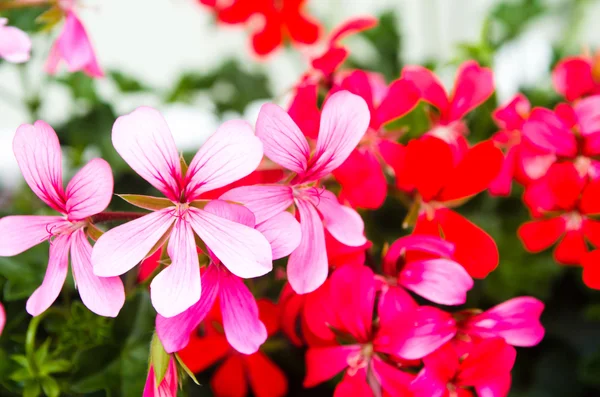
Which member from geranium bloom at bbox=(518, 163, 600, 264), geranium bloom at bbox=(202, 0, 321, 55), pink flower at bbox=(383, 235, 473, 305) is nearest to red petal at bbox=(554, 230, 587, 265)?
geranium bloom at bbox=(518, 163, 600, 264)

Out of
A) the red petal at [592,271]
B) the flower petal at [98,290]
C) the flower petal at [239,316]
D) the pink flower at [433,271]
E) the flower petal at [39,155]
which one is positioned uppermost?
the flower petal at [39,155]

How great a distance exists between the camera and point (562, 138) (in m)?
0.36

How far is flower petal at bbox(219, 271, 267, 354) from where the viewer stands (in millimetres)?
282

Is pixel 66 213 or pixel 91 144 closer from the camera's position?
pixel 66 213

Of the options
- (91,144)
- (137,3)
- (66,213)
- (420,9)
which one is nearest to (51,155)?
(66,213)

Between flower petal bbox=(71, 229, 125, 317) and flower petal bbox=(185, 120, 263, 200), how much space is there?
0.06 metres

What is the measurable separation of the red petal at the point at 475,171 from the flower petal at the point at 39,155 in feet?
0.73

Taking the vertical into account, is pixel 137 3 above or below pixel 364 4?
above

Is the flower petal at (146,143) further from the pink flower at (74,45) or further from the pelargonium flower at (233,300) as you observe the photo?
→ the pink flower at (74,45)

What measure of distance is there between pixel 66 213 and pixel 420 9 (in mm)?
1262

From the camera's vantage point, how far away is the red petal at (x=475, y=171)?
336 millimetres

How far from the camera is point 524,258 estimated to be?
23.0 inches

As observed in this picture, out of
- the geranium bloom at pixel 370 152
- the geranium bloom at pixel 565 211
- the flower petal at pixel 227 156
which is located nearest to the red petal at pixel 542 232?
the geranium bloom at pixel 565 211

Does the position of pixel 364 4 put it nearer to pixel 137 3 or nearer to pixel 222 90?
pixel 137 3
